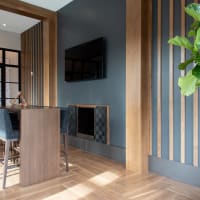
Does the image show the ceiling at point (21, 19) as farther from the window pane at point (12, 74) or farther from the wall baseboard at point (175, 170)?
the wall baseboard at point (175, 170)

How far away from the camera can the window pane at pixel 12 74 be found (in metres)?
6.45

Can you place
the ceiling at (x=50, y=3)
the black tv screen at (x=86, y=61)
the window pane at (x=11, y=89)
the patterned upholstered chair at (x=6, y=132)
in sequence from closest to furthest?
1. the patterned upholstered chair at (x=6, y=132)
2. the black tv screen at (x=86, y=61)
3. the ceiling at (x=50, y=3)
4. the window pane at (x=11, y=89)

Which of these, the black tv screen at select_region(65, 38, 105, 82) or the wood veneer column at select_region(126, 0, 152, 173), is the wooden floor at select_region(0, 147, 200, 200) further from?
the black tv screen at select_region(65, 38, 105, 82)

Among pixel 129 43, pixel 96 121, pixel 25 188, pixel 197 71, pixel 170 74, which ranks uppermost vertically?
pixel 129 43

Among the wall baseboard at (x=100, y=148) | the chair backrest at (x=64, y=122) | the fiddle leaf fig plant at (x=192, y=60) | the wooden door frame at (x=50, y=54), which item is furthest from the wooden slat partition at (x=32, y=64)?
the fiddle leaf fig plant at (x=192, y=60)

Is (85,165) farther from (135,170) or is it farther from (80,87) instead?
(80,87)

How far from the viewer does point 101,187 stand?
2.38 metres

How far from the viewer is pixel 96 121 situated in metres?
3.69

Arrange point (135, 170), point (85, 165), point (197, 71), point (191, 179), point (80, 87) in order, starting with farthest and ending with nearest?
point (80, 87)
point (85, 165)
point (135, 170)
point (191, 179)
point (197, 71)

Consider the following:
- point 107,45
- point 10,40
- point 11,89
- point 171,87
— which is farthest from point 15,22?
point 171,87

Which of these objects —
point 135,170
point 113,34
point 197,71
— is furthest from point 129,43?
point 197,71

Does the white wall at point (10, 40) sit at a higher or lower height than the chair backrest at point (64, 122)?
higher

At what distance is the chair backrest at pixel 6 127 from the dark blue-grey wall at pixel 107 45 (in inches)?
64.4

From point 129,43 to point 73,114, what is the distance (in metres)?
1.97
